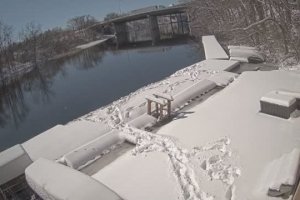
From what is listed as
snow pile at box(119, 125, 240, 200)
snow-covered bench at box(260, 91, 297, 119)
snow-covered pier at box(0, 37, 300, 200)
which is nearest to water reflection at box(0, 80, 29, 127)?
snow-covered pier at box(0, 37, 300, 200)

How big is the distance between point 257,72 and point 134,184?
21.7 feet

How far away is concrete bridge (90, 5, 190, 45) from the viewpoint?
47312 millimetres

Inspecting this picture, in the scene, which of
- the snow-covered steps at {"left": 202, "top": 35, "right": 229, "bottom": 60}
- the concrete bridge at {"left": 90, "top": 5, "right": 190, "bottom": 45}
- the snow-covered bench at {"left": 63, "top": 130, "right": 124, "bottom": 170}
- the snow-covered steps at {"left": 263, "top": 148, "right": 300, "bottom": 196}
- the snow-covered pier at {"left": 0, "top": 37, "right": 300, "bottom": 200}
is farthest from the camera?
the concrete bridge at {"left": 90, "top": 5, "right": 190, "bottom": 45}

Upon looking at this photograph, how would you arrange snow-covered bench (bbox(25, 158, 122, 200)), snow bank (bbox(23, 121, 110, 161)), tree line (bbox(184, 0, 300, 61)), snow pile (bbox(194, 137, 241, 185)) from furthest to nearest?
1. tree line (bbox(184, 0, 300, 61))
2. snow bank (bbox(23, 121, 110, 161))
3. snow pile (bbox(194, 137, 241, 185))
4. snow-covered bench (bbox(25, 158, 122, 200))

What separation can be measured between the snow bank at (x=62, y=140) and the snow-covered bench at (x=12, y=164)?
21cm

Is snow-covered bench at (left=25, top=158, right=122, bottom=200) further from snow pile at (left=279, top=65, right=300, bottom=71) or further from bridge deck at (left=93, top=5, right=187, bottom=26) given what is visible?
bridge deck at (left=93, top=5, right=187, bottom=26)

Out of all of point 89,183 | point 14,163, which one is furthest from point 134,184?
point 14,163

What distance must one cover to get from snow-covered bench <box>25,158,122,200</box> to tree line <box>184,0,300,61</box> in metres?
10.1

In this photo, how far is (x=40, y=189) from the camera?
548 cm

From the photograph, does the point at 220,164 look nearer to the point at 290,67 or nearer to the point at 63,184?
the point at 63,184

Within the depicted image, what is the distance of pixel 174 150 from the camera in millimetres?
6457

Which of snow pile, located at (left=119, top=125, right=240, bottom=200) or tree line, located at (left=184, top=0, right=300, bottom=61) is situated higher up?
tree line, located at (left=184, top=0, right=300, bottom=61)

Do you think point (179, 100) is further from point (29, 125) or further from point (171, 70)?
point (171, 70)

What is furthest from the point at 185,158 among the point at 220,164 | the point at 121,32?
the point at 121,32
